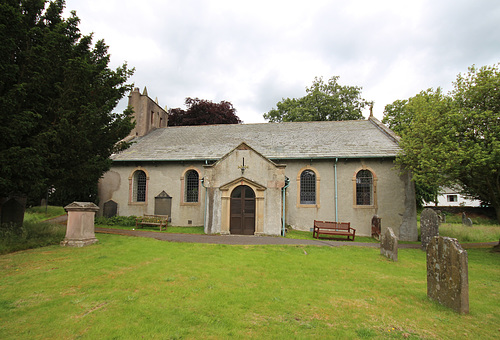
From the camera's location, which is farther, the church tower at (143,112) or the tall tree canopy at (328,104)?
the tall tree canopy at (328,104)

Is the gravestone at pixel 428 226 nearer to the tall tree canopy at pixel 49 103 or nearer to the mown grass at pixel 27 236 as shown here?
the tall tree canopy at pixel 49 103

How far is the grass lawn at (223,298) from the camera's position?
4520 millimetres

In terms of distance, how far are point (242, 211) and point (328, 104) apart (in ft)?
85.7

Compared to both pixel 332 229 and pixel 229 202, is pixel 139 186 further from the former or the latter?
pixel 332 229

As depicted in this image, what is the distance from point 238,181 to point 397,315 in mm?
12002

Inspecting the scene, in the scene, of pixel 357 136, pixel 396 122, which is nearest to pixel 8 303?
pixel 357 136

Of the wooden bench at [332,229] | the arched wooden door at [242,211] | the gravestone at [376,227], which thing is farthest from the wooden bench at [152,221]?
the gravestone at [376,227]

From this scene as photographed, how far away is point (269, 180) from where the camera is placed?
1642 centimetres

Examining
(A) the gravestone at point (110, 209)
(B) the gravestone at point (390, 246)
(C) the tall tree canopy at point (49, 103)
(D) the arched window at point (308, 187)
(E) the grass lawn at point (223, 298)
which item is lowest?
(E) the grass lawn at point (223, 298)

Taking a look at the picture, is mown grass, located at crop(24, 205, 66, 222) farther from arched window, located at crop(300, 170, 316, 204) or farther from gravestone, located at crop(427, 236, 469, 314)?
gravestone, located at crop(427, 236, 469, 314)

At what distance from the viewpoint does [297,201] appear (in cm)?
1898

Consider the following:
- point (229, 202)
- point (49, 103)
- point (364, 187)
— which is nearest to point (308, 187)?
point (364, 187)

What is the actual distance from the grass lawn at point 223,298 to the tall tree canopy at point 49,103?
10.8 ft

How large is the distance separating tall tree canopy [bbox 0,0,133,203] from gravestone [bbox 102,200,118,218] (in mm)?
8201
